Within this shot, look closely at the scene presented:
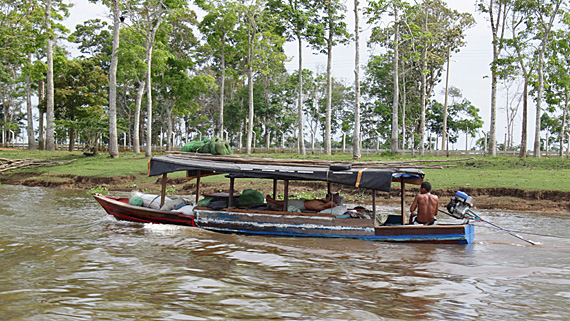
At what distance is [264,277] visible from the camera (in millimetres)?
6988

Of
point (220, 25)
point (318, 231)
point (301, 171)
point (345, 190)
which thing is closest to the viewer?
point (301, 171)

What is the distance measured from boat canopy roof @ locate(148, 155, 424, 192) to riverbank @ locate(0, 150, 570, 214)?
326 centimetres

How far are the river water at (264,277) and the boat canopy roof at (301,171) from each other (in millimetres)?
1496

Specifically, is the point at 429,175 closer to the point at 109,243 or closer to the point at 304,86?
the point at 109,243

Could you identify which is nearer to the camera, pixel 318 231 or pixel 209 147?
pixel 318 231

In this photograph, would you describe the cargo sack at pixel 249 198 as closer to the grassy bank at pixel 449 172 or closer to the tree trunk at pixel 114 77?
the grassy bank at pixel 449 172

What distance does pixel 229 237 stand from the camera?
416 inches

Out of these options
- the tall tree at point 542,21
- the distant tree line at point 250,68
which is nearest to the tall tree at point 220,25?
the distant tree line at point 250,68

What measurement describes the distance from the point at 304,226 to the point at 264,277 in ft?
11.8

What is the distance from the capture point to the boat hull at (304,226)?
32.5 feet

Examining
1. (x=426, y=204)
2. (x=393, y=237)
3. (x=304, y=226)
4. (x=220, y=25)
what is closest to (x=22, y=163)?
(x=220, y=25)

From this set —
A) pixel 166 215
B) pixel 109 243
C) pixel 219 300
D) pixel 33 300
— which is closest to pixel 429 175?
pixel 166 215

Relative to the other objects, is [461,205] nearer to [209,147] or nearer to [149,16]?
[209,147]

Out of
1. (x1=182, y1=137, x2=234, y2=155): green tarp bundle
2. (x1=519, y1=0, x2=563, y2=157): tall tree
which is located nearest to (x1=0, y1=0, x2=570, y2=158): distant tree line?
(x1=519, y1=0, x2=563, y2=157): tall tree
